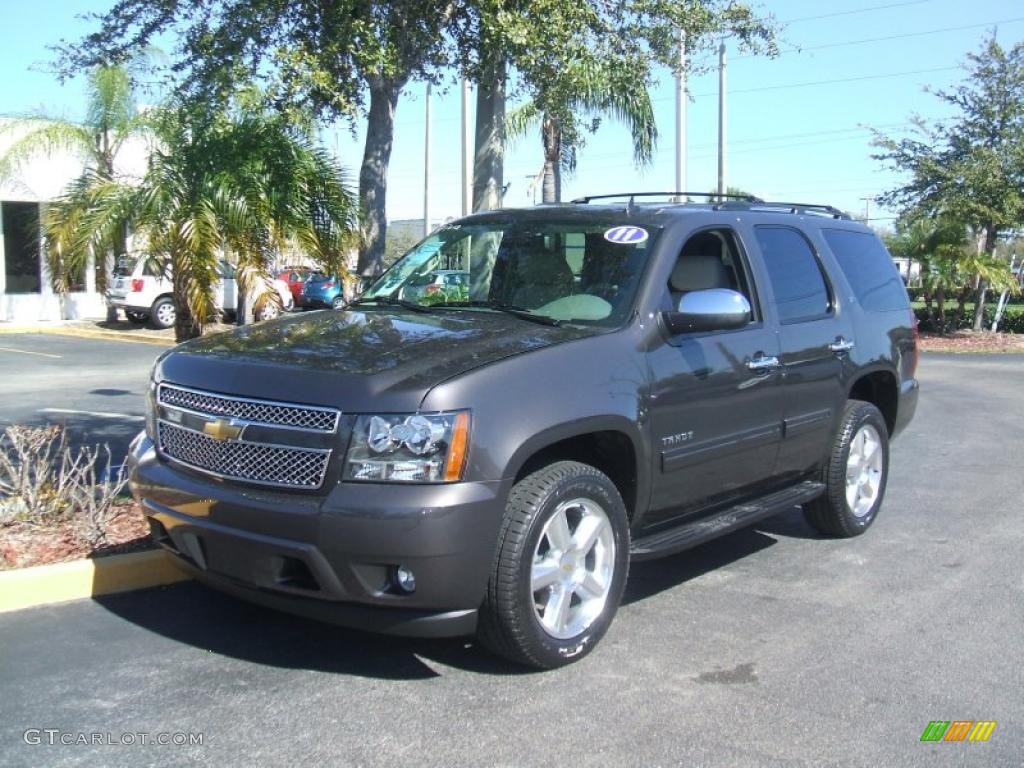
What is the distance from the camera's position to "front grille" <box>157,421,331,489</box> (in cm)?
385

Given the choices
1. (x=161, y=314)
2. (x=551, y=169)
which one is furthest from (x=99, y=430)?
(x=161, y=314)

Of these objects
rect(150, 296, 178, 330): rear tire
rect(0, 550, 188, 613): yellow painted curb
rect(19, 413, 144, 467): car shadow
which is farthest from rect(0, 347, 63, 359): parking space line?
rect(0, 550, 188, 613): yellow painted curb

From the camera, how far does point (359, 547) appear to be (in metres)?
3.71

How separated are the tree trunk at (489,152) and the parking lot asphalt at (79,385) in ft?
13.0

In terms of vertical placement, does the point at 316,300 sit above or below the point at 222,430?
above

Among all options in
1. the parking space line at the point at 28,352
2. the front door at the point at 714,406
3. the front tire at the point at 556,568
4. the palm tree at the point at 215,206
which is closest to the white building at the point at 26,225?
the parking space line at the point at 28,352

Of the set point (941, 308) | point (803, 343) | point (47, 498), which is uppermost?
point (803, 343)

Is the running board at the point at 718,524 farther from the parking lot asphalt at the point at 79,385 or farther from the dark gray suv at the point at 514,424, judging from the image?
the parking lot asphalt at the point at 79,385

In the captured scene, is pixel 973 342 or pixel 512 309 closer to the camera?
pixel 512 309

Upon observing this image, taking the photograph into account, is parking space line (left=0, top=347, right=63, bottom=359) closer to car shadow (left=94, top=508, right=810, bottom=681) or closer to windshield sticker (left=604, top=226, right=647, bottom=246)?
car shadow (left=94, top=508, right=810, bottom=681)

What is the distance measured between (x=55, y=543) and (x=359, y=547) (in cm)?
254

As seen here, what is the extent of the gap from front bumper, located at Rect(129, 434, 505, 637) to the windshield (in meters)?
1.38

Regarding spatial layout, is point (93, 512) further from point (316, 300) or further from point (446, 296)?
point (316, 300)

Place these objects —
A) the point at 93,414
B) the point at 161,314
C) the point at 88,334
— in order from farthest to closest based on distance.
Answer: the point at 161,314
the point at 88,334
the point at 93,414
